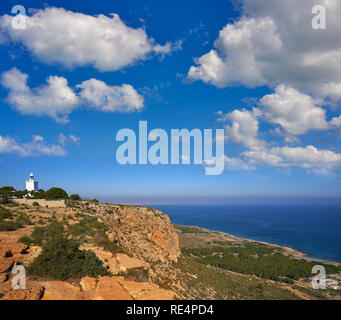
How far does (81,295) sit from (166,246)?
73.1ft

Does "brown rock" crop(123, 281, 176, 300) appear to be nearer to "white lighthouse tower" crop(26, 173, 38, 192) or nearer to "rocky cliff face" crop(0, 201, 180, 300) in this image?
"rocky cliff face" crop(0, 201, 180, 300)

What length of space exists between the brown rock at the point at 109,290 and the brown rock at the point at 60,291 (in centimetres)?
82

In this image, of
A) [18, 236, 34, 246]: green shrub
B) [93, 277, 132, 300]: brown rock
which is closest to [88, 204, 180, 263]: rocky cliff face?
[18, 236, 34, 246]: green shrub

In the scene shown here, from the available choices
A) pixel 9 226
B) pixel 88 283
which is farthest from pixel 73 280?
pixel 9 226

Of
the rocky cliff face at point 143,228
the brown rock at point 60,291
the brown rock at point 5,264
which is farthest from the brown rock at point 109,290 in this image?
the rocky cliff face at point 143,228

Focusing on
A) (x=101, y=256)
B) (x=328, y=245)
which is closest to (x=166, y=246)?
(x=101, y=256)

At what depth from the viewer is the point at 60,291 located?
8984mm

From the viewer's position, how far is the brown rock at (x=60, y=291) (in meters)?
8.59

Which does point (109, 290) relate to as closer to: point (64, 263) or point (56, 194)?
point (64, 263)

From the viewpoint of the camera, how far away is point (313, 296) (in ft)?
110

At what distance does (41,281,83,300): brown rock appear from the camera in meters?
8.59

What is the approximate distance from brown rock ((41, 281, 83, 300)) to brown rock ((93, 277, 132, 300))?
0.82m

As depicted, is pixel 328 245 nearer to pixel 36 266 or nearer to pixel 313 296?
pixel 313 296
